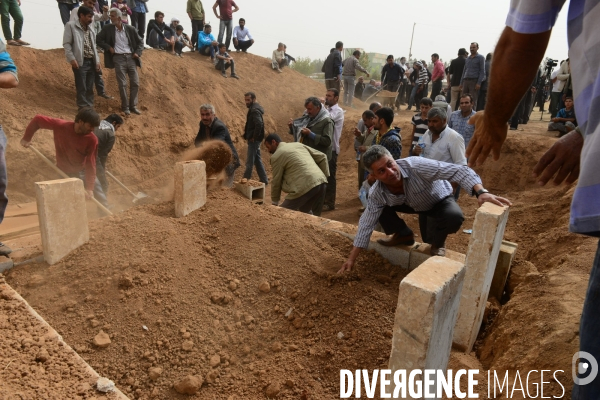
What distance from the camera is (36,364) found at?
2410mm

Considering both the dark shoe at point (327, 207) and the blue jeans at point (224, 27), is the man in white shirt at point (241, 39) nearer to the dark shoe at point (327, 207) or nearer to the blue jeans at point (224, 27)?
the blue jeans at point (224, 27)

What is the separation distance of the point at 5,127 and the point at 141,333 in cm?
674

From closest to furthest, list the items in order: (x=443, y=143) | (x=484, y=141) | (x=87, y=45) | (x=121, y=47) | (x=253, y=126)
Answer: (x=484, y=141), (x=443, y=143), (x=87, y=45), (x=253, y=126), (x=121, y=47)

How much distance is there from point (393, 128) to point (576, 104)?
199 inches

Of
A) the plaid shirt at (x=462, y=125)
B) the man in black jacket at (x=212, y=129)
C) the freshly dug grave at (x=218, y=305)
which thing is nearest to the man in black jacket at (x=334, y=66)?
the plaid shirt at (x=462, y=125)

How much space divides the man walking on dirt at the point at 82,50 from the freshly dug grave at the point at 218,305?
15.8ft

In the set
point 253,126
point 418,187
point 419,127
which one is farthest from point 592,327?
point 253,126

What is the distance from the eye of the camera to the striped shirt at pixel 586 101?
0.76m

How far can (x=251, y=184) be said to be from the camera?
17.1 ft

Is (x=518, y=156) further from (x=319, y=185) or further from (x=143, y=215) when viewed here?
(x=143, y=215)

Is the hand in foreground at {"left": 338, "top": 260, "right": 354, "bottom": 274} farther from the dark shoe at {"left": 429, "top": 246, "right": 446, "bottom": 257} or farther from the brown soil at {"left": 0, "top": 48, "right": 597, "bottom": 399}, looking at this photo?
the dark shoe at {"left": 429, "top": 246, "right": 446, "bottom": 257}

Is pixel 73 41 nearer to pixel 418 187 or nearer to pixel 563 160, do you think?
pixel 418 187

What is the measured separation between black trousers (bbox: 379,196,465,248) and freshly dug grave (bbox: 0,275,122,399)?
2744mm

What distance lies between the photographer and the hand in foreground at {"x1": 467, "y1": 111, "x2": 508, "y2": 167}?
1.36 metres
